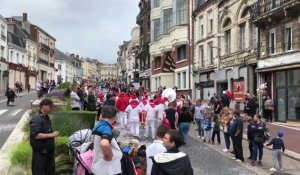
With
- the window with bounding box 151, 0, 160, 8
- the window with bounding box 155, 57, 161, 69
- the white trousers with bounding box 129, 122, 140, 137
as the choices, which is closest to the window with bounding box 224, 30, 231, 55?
the white trousers with bounding box 129, 122, 140, 137

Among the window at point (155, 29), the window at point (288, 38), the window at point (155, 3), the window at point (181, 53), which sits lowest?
the window at point (288, 38)

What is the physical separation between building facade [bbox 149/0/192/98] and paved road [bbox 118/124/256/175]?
2438cm

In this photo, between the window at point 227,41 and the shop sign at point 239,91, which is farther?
the window at point 227,41

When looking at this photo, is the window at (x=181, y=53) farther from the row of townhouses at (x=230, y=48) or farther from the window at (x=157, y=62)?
the window at (x=157, y=62)

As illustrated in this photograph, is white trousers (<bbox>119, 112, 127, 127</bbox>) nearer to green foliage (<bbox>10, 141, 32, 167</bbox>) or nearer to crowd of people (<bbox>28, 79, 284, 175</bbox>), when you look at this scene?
crowd of people (<bbox>28, 79, 284, 175</bbox>)

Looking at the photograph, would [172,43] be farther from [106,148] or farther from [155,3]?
[106,148]

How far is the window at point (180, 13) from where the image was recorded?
40875mm

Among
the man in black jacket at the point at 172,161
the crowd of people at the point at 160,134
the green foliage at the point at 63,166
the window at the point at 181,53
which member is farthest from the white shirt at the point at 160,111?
the window at the point at 181,53

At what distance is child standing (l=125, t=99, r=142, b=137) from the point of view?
17.7m

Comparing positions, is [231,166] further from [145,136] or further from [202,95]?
[202,95]

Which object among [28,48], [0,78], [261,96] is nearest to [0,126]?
[261,96]

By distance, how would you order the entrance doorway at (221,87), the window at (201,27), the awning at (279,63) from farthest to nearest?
the window at (201,27)
the entrance doorway at (221,87)
the awning at (279,63)

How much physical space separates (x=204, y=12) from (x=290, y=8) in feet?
48.0

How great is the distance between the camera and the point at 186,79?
41.3 metres
